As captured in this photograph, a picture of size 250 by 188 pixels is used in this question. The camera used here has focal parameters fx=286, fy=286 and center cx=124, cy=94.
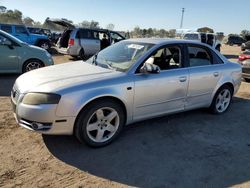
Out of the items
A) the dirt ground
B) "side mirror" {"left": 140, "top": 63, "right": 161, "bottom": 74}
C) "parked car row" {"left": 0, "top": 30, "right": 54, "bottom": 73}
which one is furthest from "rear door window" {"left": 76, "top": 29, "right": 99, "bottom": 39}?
"side mirror" {"left": 140, "top": 63, "right": 161, "bottom": 74}

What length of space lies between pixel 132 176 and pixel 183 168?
0.71m

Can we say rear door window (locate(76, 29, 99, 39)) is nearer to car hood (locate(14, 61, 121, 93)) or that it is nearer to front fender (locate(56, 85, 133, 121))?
car hood (locate(14, 61, 121, 93))

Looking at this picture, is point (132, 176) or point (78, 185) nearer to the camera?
point (78, 185)

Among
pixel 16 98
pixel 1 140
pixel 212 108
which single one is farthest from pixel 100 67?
pixel 212 108

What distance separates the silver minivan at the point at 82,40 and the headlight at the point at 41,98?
10.2 metres

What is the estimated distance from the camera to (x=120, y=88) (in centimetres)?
414

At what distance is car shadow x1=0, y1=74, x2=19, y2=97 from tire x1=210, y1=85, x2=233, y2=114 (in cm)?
474

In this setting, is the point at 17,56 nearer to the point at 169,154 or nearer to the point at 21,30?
the point at 169,154

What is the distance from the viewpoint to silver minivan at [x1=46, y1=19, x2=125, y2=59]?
13766 mm

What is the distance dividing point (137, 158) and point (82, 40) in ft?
36.2

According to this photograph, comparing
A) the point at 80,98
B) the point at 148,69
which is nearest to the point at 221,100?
the point at 148,69

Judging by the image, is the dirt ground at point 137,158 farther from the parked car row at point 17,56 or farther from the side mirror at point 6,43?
the side mirror at point 6,43

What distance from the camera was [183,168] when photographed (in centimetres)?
371

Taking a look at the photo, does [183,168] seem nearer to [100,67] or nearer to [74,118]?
[74,118]
